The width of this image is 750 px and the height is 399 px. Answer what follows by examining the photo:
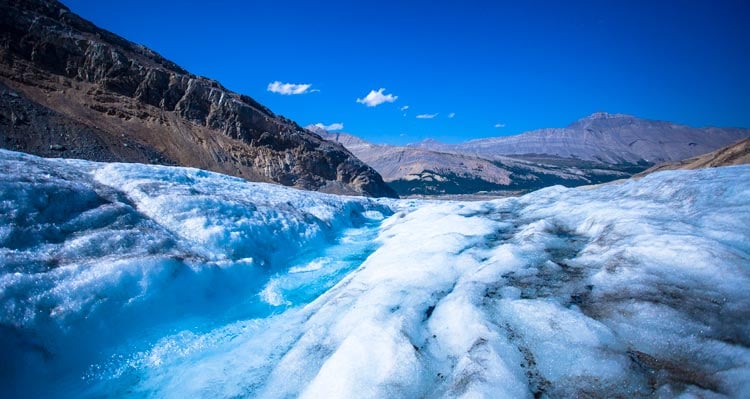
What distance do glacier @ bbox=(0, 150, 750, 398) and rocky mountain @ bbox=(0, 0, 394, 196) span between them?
17.9m

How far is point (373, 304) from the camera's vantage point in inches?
188

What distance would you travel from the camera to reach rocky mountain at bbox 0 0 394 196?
21.5 meters

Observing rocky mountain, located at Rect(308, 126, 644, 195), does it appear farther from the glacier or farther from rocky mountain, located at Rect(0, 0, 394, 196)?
the glacier

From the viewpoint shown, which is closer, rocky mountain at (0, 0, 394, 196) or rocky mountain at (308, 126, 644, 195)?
rocky mountain at (0, 0, 394, 196)

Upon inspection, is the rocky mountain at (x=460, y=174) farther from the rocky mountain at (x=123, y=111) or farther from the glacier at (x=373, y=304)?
the glacier at (x=373, y=304)

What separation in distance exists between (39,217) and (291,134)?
3341cm

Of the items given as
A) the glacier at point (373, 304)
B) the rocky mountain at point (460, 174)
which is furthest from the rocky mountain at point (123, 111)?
the rocky mountain at point (460, 174)

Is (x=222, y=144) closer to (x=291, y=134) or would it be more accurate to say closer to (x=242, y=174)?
(x=242, y=174)

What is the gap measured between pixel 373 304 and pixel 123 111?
31422mm

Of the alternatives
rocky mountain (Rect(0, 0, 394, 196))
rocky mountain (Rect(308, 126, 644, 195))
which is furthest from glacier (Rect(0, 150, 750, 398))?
rocky mountain (Rect(308, 126, 644, 195))

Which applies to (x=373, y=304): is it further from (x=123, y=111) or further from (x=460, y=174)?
(x=460, y=174)

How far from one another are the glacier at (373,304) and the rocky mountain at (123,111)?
58.7ft

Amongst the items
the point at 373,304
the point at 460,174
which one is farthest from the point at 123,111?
→ the point at 460,174

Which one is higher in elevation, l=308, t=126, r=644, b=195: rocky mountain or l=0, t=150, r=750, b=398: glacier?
l=308, t=126, r=644, b=195: rocky mountain
